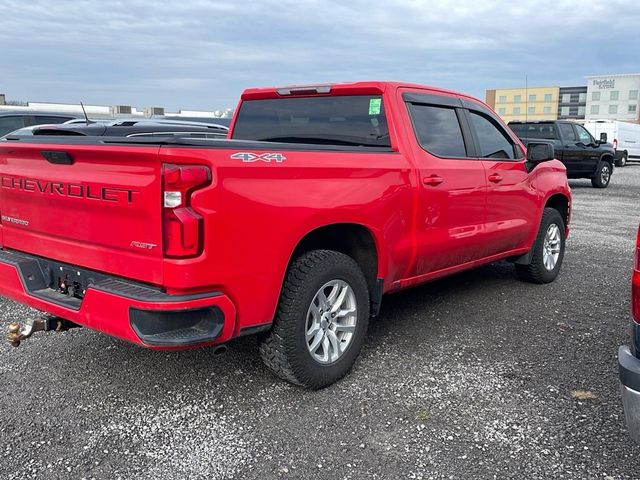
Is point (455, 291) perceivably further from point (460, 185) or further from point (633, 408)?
point (633, 408)

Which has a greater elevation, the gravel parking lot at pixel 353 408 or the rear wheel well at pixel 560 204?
the rear wheel well at pixel 560 204

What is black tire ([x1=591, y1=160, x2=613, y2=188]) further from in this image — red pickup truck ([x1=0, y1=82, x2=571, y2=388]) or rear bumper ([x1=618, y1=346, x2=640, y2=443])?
rear bumper ([x1=618, y1=346, x2=640, y2=443])

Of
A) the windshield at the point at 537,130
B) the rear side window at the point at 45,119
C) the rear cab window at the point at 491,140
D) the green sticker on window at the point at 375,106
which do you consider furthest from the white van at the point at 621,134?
the green sticker on window at the point at 375,106

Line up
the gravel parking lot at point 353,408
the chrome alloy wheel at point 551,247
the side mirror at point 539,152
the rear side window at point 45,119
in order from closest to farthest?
the gravel parking lot at point 353,408 < the side mirror at point 539,152 < the chrome alloy wheel at point 551,247 < the rear side window at point 45,119

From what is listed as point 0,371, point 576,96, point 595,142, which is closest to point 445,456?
point 0,371

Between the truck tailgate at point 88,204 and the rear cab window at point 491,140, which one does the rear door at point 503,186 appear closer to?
the rear cab window at point 491,140

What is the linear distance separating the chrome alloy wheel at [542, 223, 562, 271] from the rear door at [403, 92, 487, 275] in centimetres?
140

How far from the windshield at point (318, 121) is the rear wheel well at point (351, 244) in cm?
70

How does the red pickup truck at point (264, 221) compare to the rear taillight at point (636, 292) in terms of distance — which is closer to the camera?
the rear taillight at point (636, 292)

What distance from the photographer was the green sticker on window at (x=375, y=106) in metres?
4.28

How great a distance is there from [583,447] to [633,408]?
786 mm

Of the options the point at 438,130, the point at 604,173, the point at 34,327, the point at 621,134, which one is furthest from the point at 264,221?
the point at 621,134

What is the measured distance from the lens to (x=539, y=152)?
536cm

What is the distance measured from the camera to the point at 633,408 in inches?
94.0
